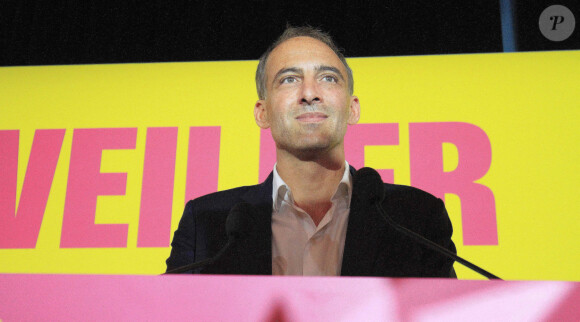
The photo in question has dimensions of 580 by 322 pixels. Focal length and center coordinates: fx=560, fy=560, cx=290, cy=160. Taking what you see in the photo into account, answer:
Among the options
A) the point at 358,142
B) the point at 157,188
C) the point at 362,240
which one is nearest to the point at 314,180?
the point at 362,240

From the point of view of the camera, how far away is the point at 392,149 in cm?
196

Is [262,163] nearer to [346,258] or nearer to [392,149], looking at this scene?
[392,149]

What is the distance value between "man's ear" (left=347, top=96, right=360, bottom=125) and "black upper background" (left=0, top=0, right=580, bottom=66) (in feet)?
1.88

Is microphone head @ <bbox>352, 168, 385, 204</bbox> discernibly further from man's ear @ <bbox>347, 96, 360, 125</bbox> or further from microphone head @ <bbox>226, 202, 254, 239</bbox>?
man's ear @ <bbox>347, 96, 360, 125</bbox>

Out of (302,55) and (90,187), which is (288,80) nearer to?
(302,55)

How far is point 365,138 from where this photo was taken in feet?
6.48

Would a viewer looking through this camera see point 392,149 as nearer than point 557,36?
Yes

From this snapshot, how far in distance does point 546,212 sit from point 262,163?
97 centimetres

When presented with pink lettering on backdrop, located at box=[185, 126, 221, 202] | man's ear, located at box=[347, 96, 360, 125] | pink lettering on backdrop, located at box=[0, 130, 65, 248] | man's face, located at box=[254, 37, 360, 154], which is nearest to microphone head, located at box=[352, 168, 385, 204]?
man's face, located at box=[254, 37, 360, 154]

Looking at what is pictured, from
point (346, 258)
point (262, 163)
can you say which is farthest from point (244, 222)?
point (262, 163)

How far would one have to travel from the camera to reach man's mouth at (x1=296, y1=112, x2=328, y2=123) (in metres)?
1.55

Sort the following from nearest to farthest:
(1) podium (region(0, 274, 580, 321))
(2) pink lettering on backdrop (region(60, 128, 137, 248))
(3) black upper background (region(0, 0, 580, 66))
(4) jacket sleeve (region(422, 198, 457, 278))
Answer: (1) podium (region(0, 274, 580, 321))
(4) jacket sleeve (region(422, 198, 457, 278))
(2) pink lettering on backdrop (region(60, 128, 137, 248))
(3) black upper background (region(0, 0, 580, 66))

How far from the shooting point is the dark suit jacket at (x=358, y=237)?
1.34 m

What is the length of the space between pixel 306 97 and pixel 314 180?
242mm
